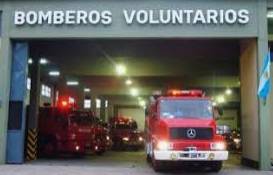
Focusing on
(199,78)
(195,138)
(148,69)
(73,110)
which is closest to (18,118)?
(73,110)

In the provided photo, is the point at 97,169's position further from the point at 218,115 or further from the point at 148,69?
the point at 148,69

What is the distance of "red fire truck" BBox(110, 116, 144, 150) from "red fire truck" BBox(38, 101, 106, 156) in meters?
10.3

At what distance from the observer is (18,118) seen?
21.5m

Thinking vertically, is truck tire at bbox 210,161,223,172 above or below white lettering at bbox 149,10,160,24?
below

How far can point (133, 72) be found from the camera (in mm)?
35344

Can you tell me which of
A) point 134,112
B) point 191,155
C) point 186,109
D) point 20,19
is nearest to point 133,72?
point 20,19

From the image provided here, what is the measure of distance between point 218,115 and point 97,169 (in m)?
4.83

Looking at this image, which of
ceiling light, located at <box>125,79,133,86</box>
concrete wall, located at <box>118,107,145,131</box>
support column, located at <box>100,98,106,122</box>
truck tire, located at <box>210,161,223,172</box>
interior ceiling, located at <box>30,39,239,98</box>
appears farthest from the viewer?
concrete wall, located at <box>118,107,145,131</box>

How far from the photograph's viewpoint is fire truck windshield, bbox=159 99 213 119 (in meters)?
18.3

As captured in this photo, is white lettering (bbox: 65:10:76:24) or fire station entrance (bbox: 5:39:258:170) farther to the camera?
fire station entrance (bbox: 5:39:258:170)

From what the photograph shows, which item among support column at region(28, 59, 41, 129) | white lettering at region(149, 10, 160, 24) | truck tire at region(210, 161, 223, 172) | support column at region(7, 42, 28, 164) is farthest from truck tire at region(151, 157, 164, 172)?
support column at region(28, 59, 41, 129)

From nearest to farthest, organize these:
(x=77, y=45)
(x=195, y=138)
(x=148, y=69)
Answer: (x=195, y=138)
(x=77, y=45)
(x=148, y=69)

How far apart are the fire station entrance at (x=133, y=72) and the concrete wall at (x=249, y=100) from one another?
0.04m

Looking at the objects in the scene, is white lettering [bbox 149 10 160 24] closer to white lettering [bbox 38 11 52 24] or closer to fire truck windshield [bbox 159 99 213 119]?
fire truck windshield [bbox 159 99 213 119]
